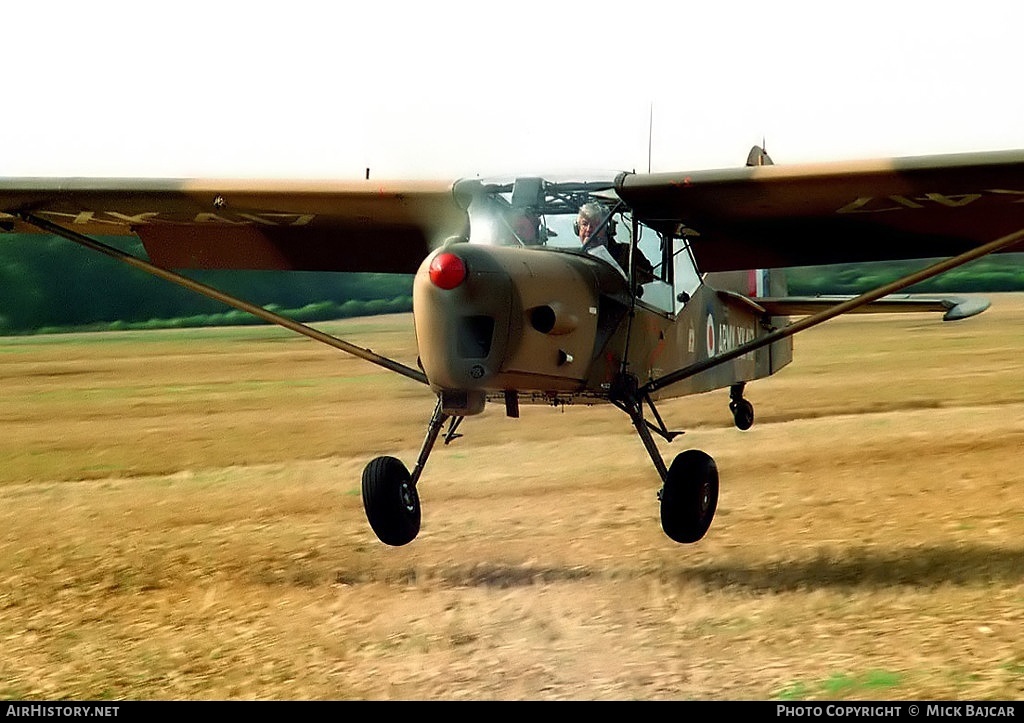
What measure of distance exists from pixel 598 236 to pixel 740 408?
5.07 metres

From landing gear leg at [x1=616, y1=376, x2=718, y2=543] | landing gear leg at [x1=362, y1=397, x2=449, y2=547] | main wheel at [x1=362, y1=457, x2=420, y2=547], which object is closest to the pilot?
landing gear leg at [x1=616, y1=376, x2=718, y2=543]

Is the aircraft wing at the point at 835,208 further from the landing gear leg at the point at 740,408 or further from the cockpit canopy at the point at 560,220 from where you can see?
the landing gear leg at the point at 740,408

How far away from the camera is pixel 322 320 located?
73.0 ft

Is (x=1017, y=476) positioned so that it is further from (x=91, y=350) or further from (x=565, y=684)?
(x=91, y=350)

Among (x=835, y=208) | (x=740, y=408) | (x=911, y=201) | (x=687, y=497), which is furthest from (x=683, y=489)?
(x=740, y=408)

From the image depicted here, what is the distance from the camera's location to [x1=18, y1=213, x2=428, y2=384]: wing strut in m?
8.10

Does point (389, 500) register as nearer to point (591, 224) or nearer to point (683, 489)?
point (683, 489)

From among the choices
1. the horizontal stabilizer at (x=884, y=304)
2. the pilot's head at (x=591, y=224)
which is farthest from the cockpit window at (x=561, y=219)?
the horizontal stabilizer at (x=884, y=304)

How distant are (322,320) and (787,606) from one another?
53.6ft

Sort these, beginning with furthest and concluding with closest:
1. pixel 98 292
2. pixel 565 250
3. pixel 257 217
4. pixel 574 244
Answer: pixel 98 292 < pixel 257 217 < pixel 574 244 < pixel 565 250

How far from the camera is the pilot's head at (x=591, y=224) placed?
7.88 metres

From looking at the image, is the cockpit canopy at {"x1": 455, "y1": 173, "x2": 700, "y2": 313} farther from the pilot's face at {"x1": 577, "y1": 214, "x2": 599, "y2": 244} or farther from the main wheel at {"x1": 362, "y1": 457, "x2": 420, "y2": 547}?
the main wheel at {"x1": 362, "y1": 457, "x2": 420, "y2": 547}

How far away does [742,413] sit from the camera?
12.6 meters

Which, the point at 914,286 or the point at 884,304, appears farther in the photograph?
the point at 914,286
